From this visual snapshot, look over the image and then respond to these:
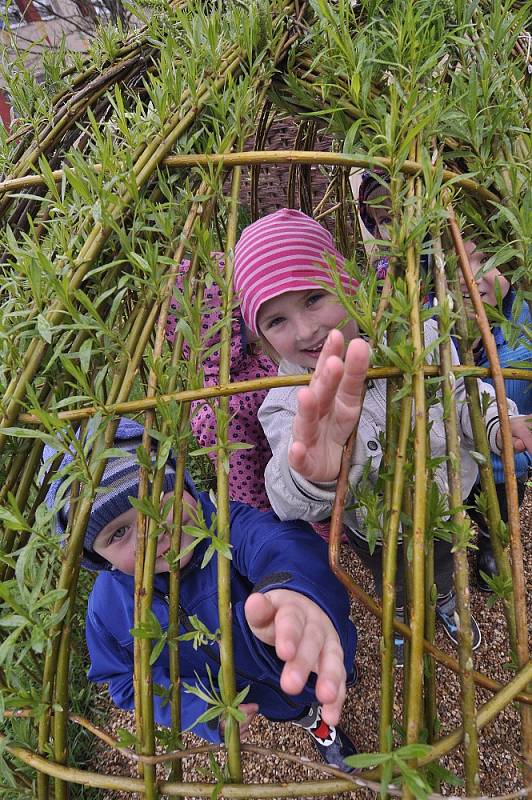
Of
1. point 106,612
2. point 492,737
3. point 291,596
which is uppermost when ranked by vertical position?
point 291,596

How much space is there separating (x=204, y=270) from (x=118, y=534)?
1.73 feet

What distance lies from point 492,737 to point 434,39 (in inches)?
59.3

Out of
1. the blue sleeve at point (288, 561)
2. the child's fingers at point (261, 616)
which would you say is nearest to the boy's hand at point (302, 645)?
the child's fingers at point (261, 616)

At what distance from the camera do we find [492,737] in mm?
1239

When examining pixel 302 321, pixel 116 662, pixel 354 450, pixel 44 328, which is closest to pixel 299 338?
pixel 302 321

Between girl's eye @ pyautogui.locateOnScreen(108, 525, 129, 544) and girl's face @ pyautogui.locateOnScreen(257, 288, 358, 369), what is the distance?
516 millimetres

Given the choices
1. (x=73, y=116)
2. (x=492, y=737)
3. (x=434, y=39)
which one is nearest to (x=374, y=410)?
(x=434, y=39)

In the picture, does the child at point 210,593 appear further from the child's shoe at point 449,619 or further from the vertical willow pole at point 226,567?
the child's shoe at point 449,619

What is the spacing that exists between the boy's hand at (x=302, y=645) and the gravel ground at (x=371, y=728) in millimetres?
Result: 896

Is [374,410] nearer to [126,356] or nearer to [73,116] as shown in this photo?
[126,356]

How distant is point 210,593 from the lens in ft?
3.20

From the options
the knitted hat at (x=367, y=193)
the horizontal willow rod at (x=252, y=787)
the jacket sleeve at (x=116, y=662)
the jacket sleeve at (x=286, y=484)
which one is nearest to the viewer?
the horizontal willow rod at (x=252, y=787)

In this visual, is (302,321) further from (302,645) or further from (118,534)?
(302,645)

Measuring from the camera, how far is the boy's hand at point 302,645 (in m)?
0.45
